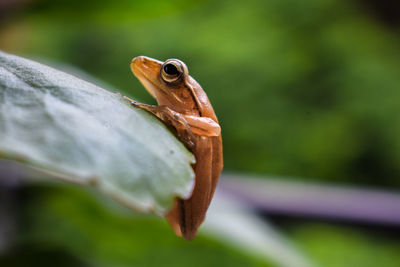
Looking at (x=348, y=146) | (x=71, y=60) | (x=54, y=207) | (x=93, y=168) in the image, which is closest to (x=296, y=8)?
(x=348, y=146)

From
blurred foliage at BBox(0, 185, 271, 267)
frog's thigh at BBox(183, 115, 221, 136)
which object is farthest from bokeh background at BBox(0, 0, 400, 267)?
frog's thigh at BBox(183, 115, 221, 136)

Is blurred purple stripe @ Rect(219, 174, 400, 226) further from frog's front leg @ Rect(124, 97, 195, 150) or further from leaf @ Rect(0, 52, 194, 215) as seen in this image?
leaf @ Rect(0, 52, 194, 215)

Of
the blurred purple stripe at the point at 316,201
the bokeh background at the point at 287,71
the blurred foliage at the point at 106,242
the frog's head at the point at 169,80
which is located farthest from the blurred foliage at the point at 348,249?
the frog's head at the point at 169,80

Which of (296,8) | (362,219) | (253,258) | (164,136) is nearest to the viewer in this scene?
(164,136)

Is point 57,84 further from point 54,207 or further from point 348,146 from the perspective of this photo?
point 348,146

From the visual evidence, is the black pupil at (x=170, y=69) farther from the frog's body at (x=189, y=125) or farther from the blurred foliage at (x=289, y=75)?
the blurred foliage at (x=289, y=75)

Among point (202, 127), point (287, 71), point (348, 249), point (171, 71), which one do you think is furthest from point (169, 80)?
point (287, 71)
